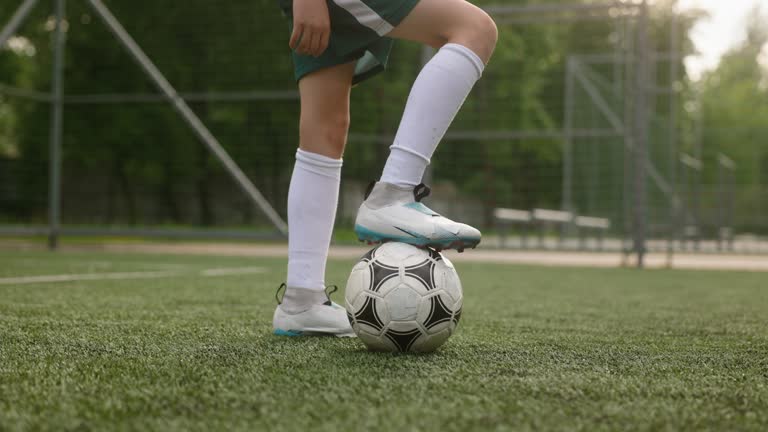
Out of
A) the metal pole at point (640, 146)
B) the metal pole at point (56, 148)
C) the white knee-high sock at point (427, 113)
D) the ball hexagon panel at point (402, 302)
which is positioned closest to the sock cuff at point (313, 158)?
the white knee-high sock at point (427, 113)

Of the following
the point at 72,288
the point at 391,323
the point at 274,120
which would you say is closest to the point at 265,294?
the point at 72,288

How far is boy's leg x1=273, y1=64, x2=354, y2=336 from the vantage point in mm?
2100

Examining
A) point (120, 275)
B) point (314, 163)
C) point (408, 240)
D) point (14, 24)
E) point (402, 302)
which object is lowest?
point (120, 275)

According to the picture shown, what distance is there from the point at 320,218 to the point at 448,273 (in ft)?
1.60

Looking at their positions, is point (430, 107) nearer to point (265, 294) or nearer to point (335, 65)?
point (335, 65)

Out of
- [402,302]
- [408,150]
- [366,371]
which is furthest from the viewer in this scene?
[408,150]

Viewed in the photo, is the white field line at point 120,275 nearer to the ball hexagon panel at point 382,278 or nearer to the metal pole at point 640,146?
the ball hexagon panel at point 382,278

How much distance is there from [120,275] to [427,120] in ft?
9.28

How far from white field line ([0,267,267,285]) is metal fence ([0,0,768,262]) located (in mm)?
2362

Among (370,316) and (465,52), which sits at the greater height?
(465,52)

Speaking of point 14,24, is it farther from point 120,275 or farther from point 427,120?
point 427,120

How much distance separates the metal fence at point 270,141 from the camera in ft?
29.1

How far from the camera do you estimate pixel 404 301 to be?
69.9 inches

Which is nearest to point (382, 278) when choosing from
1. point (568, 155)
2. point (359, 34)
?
point (359, 34)
